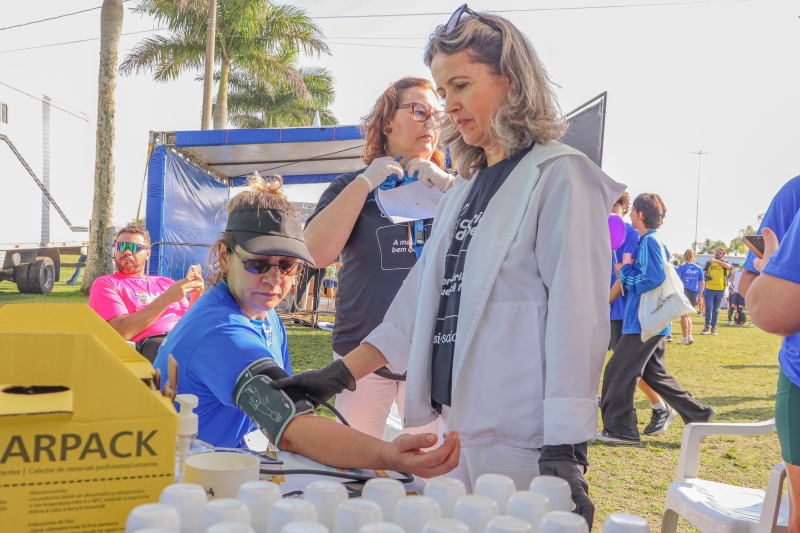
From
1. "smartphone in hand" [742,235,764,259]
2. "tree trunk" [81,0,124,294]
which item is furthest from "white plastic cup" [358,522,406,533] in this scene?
"tree trunk" [81,0,124,294]

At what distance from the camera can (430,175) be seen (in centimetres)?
235

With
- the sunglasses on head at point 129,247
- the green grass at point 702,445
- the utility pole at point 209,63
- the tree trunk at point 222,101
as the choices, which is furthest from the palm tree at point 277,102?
the sunglasses on head at point 129,247

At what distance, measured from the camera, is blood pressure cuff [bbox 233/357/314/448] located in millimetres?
1420

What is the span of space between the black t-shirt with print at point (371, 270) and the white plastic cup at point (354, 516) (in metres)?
1.56

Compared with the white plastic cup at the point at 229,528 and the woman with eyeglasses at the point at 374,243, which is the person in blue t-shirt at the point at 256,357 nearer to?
the woman with eyeglasses at the point at 374,243

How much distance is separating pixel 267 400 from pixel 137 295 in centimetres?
344

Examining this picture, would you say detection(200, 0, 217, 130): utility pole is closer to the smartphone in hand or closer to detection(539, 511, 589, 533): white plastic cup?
the smartphone in hand

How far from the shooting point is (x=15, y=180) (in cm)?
1319

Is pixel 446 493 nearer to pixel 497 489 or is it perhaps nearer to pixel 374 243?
pixel 497 489

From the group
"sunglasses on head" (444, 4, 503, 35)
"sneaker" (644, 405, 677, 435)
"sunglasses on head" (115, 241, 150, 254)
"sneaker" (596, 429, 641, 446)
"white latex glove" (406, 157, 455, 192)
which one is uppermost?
"sunglasses on head" (444, 4, 503, 35)

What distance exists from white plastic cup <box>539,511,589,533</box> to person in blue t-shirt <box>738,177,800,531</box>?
924 millimetres

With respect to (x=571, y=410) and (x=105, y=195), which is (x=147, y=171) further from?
(x=571, y=410)

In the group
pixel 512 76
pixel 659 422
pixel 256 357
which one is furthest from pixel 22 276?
pixel 512 76

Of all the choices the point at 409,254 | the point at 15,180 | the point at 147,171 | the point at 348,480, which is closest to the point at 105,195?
the point at 15,180
